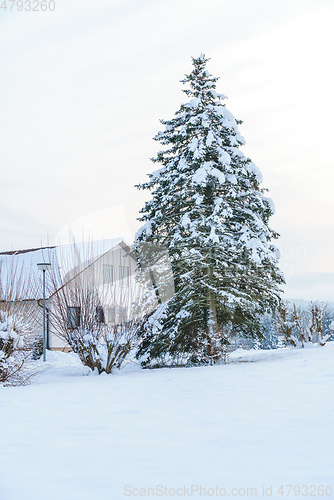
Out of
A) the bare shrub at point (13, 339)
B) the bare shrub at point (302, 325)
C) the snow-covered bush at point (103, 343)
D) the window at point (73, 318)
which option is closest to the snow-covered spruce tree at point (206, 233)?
the snow-covered bush at point (103, 343)

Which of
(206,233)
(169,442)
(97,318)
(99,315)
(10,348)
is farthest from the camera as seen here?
(206,233)

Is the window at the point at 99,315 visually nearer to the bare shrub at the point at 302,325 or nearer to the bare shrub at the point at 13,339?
the bare shrub at the point at 13,339

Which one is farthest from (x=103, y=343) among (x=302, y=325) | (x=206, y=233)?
(x=302, y=325)

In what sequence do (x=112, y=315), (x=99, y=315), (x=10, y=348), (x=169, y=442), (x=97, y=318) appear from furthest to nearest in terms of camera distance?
(x=112, y=315) → (x=99, y=315) → (x=97, y=318) → (x=10, y=348) → (x=169, y=442)

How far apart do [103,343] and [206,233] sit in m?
4.72

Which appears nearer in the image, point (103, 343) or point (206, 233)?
point (103, 343)

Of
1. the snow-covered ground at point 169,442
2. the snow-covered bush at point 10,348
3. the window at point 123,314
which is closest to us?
the snow-covered ground at point 169,442

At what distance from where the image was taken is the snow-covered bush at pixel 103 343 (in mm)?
12844

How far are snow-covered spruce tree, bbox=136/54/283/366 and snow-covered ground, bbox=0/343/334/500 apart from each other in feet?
18.6

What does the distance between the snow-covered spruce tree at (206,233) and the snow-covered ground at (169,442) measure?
5665 mm

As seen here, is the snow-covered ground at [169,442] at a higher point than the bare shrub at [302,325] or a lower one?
lower

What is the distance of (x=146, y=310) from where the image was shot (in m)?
14.5

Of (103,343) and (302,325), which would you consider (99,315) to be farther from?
(302,325)

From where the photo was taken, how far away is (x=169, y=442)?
513cm
